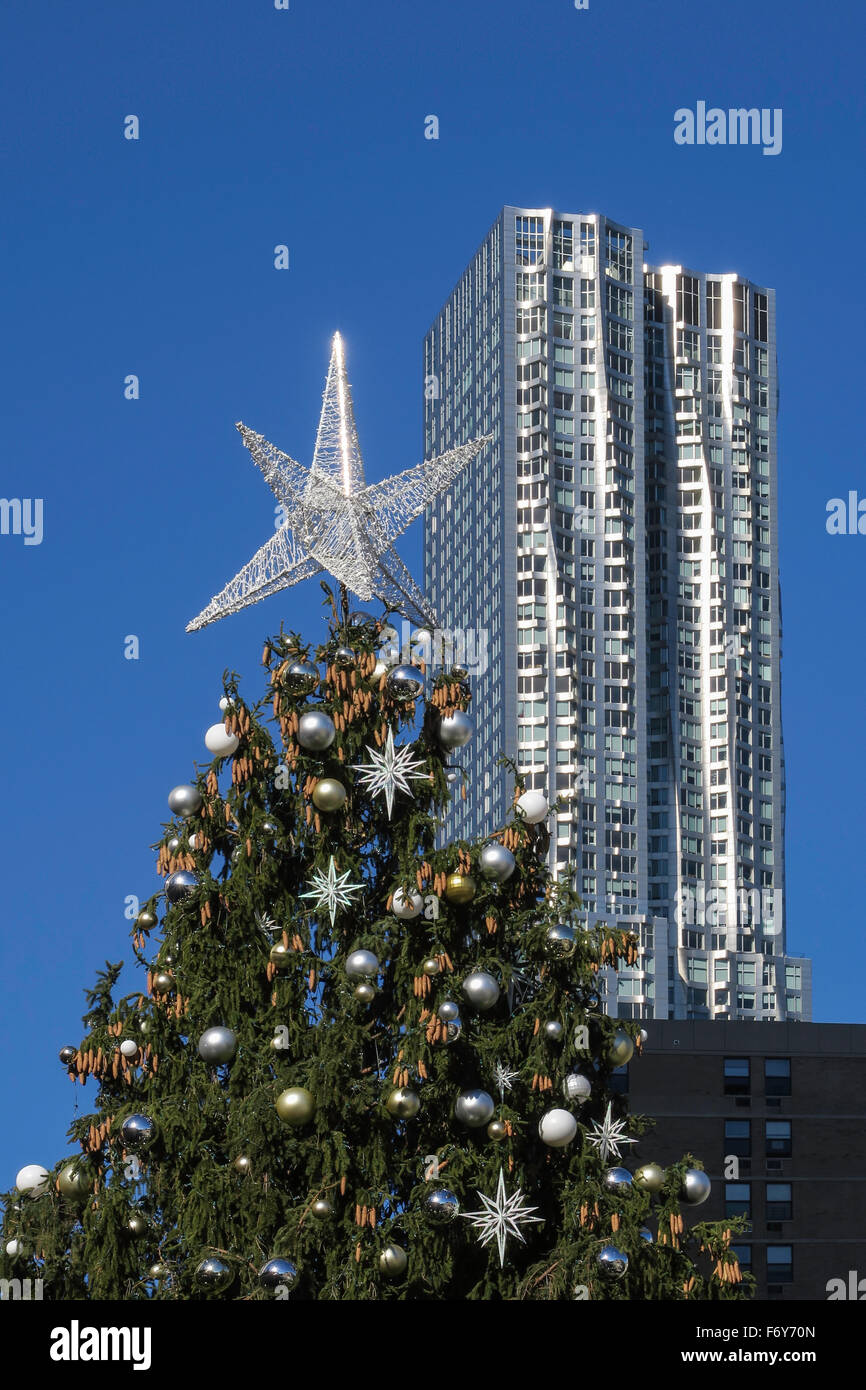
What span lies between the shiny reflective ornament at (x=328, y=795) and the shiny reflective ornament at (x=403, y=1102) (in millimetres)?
4589

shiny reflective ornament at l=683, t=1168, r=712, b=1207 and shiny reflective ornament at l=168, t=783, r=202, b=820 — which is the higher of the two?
shiny reflective ornament at l=168, t=783, r=202, b=820

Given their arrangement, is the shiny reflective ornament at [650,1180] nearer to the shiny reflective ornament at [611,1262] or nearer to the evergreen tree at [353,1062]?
the evergreen tree at [353,1062]

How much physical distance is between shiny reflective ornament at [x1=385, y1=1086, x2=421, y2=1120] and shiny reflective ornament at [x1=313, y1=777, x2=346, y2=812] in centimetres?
459

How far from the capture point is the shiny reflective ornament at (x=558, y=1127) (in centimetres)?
3112

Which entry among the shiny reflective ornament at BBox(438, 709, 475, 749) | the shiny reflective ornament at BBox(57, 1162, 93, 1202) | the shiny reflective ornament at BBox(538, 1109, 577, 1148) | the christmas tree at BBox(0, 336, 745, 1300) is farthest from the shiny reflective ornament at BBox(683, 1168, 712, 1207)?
the shiny reflective ornament at BBox(57, 1162, 93, 1202)

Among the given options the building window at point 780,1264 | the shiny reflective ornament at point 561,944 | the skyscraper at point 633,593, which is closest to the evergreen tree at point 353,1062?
the shiny reflective ornament at point 561,944

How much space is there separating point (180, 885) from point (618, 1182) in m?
7.82

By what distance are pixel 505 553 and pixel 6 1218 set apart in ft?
442

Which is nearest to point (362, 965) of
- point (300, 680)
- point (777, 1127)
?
point (300, 680)

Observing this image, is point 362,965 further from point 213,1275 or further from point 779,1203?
point 779,1203

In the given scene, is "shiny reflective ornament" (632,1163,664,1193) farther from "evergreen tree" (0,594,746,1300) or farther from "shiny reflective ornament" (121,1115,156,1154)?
"shiny reflective ornament" (121,1115,156,1154)

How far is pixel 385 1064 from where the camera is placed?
32.5 m

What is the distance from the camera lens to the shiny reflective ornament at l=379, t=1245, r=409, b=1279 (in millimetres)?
29688
